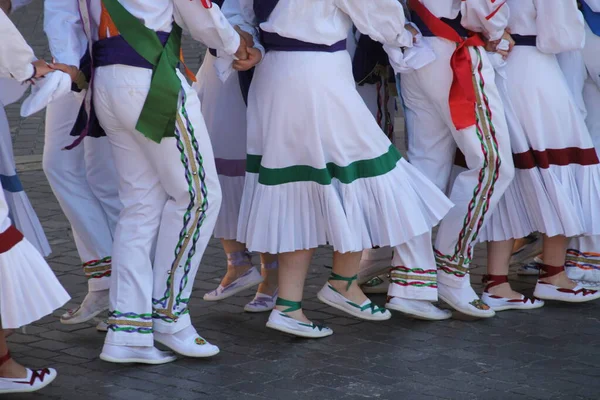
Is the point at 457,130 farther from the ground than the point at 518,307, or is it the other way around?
the point at 457,130

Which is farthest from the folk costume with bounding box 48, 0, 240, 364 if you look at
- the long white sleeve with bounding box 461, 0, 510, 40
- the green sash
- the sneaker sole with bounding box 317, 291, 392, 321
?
the long white sleeve with bounding box 461, 0, 510, 40

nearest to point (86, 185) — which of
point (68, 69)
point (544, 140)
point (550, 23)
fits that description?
point (68, 69)

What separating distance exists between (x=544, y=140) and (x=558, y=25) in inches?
20.8

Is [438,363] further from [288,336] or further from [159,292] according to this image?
[159,292]

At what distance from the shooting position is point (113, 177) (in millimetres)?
5035

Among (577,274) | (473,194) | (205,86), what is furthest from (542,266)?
(205,86)

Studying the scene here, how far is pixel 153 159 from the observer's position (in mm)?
4383

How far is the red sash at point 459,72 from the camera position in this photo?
4.86 m

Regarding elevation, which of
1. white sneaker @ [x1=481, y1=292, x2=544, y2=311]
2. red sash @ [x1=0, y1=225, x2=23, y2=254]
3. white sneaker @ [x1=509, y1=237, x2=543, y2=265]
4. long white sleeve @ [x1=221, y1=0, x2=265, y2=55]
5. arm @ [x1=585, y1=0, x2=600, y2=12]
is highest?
arm @ [x1=585, y1=0, x2=600, y2=12]

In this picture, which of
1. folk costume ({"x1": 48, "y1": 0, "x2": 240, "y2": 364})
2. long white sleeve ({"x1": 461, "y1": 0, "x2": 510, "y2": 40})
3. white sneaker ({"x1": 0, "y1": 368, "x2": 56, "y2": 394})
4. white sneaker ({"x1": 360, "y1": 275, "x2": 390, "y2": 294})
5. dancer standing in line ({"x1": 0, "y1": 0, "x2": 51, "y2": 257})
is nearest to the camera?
white sneaker ({"x1": 0, "y1": 368, "x2": 56, "y2": 394})

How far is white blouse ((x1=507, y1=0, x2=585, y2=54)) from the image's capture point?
5.03m

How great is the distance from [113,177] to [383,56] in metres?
1.37

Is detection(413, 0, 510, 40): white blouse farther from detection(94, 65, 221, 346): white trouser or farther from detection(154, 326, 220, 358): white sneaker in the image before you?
detection(154, 326, 220, 358): white sneaker

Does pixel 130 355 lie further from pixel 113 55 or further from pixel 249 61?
pixel 249 61
